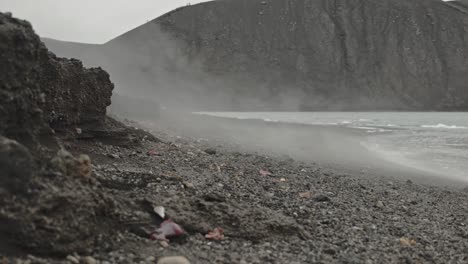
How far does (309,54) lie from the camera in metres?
104

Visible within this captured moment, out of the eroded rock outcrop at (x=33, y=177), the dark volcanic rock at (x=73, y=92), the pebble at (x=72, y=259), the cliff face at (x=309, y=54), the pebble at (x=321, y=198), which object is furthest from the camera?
the cliff face at (x=309, y=54)

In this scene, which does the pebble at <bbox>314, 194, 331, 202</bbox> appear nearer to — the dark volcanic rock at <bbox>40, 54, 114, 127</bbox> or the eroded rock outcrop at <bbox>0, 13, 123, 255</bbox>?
the eroded rock outcrop at <bbox>0, 13, 123, 255</bbox>

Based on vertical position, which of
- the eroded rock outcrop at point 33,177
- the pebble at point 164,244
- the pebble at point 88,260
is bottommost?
the pebble at point 164,244

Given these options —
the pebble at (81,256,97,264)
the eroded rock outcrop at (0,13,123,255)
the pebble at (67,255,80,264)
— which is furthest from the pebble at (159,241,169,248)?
the pebble at (67,255,80,264)

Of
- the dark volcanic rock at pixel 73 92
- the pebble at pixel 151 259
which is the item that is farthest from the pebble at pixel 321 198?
the dark volcanic rock at pixel 73 92

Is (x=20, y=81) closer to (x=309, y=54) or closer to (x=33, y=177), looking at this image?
(x=33, y=177)

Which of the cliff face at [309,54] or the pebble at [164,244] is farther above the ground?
the cliff face at [309,54]

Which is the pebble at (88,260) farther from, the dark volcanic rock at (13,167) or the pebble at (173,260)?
the dark volcanic rock at (13,167)

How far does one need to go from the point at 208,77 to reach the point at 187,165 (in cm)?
9330

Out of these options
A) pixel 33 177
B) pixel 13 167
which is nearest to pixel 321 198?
pixel 33 177

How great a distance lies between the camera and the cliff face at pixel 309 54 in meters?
95.9

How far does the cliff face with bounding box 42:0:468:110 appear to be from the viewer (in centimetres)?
9588

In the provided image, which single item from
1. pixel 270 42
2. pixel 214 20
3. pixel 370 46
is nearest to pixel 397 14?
pixel 370 46

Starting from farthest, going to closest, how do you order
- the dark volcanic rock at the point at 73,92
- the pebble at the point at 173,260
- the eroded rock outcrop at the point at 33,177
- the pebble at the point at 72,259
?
the dark volcanic rock at the point at 73,92 < the pebble at the point at 173,260 < the pebble at the point at 72,259 < the eroded rock outcrop at the point at 33,177
